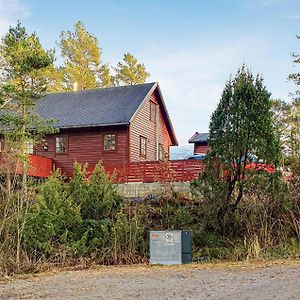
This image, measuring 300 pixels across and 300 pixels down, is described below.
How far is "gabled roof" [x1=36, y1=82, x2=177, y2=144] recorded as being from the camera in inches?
927

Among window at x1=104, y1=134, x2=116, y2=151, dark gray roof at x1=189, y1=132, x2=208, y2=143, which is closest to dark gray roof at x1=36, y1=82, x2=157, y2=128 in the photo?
window at x1=104, y1=134, x2=116, y2=151

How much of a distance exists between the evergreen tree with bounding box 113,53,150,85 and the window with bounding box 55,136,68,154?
1257 centimetres

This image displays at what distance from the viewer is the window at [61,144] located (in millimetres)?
24609

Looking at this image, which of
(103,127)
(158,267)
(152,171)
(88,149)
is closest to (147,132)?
(103,127)

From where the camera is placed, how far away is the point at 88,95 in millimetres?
27203

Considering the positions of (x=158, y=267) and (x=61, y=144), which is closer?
(x=158, y=267)

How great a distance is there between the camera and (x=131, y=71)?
36.2 metres

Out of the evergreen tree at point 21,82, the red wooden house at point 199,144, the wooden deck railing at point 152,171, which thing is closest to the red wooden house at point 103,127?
the wooden deck railing at point 152,171

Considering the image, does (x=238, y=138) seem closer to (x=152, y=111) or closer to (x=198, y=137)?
(x=152, y=111)

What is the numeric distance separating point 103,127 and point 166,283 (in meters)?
15.8

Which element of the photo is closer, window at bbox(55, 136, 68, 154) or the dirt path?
the dirt path

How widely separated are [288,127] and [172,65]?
58.1 ft

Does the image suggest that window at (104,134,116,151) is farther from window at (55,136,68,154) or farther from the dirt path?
the dirt path

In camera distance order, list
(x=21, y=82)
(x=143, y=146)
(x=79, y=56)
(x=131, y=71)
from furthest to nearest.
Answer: (x=131, y=71) → (x=79, y=56) → (x=143, y=146) → (x=21, y=82)
